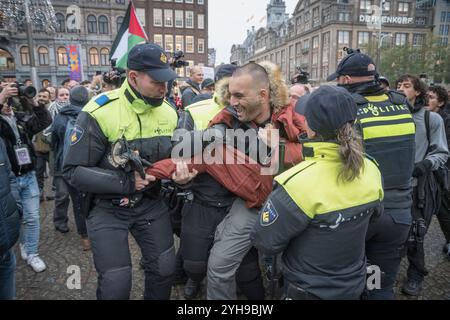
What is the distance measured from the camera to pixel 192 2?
50.2 metres

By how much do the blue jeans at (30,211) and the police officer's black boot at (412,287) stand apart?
446 cm

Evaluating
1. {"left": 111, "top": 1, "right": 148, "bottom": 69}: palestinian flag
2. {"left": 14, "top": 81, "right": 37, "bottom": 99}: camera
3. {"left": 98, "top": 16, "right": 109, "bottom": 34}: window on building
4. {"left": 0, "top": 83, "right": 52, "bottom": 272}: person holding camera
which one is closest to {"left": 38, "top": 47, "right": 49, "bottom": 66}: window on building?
{"left": 98, "top": 16, "right": 109, "bottom": 34}: window on building

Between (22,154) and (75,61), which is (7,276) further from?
(75,61)

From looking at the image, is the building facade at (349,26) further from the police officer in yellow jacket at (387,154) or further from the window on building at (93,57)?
the police officer in yellow jacket at (387,154)

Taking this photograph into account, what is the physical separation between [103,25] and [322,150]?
47820mm

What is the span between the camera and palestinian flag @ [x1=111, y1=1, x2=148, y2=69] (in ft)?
23.8

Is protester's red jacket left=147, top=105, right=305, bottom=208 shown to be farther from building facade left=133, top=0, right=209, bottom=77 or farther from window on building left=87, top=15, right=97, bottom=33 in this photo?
building facade left=133, top=0, right=209, bottom=77

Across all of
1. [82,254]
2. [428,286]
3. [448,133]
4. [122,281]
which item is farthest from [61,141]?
[448,133]

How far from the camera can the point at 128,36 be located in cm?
739

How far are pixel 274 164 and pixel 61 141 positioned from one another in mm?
3852

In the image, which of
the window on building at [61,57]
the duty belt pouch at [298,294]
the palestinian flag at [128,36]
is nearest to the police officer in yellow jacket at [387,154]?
the duty belt pouch at [298,294]

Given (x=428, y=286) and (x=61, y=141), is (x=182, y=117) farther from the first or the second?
(x=428, y=286)

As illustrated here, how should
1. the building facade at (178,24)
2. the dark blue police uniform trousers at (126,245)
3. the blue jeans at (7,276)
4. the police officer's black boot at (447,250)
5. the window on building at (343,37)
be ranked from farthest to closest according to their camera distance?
the window on building at (343,37) < the building facade at (178,24) < the police officer's black boot at (447,250) < the blue jeans at (7,276) < the dark blue police uniform trousers at (126,245)

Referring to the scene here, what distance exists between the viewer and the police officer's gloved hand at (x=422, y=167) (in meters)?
3.46
